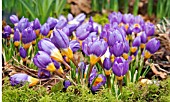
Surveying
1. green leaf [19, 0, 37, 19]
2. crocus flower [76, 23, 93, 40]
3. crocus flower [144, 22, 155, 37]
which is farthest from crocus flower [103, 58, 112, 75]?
Answer: green leaf [19, 0, 37, 19]

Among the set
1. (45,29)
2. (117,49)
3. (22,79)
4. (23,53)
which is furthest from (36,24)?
(117,49)

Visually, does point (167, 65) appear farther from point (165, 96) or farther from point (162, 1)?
point (162, 1)

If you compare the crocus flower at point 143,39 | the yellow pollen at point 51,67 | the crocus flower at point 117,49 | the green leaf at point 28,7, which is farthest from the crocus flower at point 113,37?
the green leaf at point 28,7

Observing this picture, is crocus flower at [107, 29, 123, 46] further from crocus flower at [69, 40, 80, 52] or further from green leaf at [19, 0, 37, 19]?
green leaf at [19, 0, 37, 19]

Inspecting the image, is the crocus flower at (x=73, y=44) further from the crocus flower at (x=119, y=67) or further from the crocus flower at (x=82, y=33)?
the crocus flower at (x=119, y=67)

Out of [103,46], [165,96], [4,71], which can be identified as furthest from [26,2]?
[165,96]
